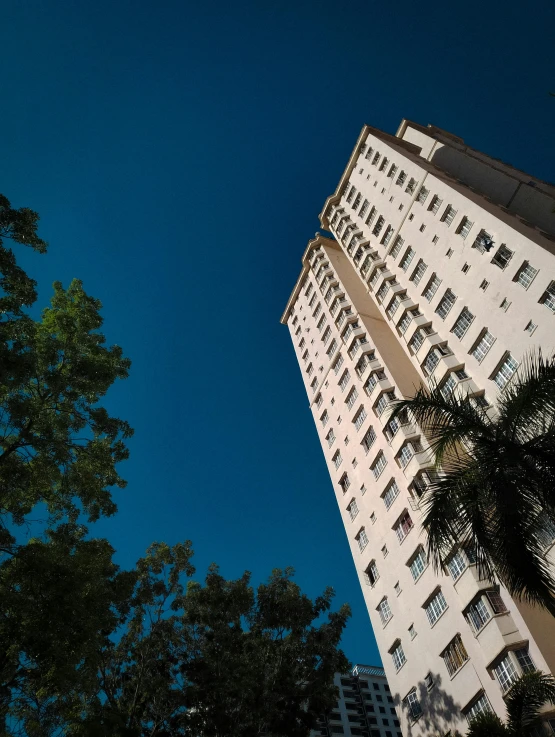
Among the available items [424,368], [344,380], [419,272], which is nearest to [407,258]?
[419,272]

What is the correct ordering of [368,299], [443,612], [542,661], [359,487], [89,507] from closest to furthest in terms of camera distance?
[89,507] < [542,661] < [443,612] < [359,487] < [368,299]

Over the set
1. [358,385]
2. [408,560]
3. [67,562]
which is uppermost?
[358,385]

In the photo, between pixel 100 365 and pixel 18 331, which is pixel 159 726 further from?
pixel 18 331

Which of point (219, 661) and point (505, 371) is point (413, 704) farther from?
point (505, 371)

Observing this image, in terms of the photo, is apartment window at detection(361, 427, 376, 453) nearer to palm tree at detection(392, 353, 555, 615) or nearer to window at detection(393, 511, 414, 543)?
window at detection(393, 511, 414, 543)

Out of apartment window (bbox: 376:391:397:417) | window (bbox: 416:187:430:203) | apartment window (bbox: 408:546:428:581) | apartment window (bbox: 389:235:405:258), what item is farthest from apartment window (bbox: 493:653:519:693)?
window (bbox: 416:187:430:203)

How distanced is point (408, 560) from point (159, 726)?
13.5 m

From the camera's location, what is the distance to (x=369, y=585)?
2803 cm

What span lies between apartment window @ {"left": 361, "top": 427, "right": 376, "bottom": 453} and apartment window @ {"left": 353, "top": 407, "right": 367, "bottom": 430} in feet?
4.19

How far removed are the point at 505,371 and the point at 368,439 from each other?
10.5 m

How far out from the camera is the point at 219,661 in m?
18.7

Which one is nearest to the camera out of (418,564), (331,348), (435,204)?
(418,564)

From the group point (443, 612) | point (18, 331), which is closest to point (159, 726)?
point (443, 612)

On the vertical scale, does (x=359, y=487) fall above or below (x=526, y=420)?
above
